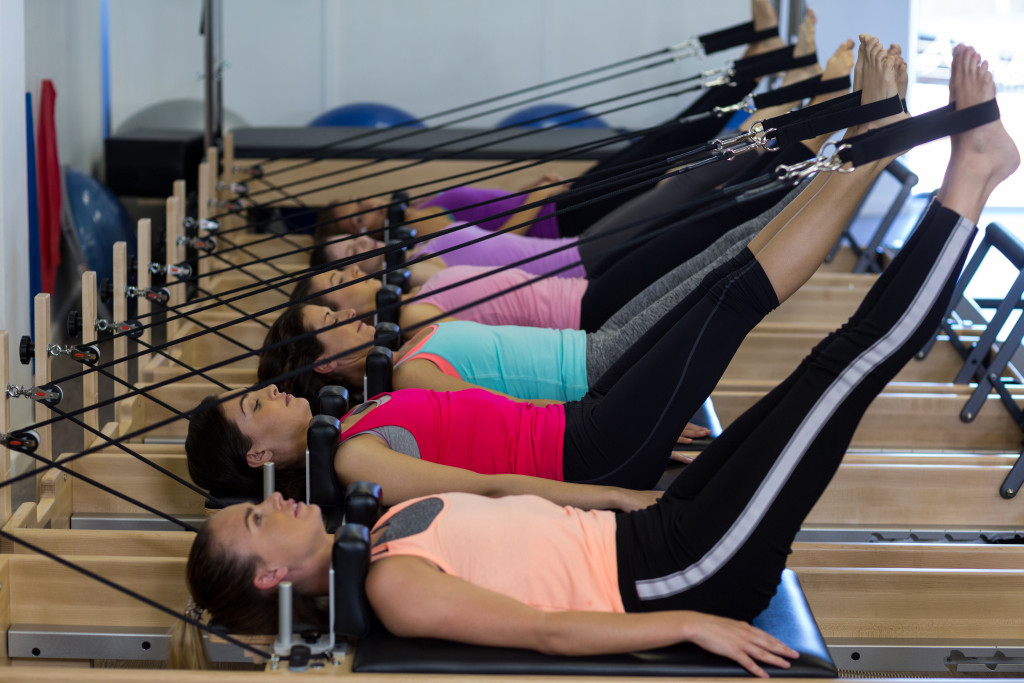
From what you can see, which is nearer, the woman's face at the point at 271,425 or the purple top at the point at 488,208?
the woman's face at the point at 271,425

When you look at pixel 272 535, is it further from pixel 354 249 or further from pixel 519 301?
pixel 354 249

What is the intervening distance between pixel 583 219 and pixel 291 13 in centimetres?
351

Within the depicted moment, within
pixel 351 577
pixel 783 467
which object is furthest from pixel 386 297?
pixel 783 467

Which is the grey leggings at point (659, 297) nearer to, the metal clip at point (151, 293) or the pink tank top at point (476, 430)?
the pink tank top at point (476, 430)

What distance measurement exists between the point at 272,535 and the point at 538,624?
1.50 feet

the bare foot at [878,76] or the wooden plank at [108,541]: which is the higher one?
the bare foot at [878,76]

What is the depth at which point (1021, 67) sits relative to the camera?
7.89m

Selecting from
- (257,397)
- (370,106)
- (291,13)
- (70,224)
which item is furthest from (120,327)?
(291,13)

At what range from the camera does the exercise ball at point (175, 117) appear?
591 cm

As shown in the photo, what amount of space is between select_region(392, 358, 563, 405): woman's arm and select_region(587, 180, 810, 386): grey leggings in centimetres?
21

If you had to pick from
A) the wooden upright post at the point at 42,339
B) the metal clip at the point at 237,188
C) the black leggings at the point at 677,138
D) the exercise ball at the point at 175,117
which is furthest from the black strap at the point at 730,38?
the exercise ball at the point at 175,117

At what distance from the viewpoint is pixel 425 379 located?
248 centimetres

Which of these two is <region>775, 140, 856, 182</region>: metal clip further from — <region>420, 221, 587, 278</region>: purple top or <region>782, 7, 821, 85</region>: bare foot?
<region>782, 7, 821, 85</region>: bare foot

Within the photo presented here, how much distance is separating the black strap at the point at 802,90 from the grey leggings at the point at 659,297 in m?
0.37
